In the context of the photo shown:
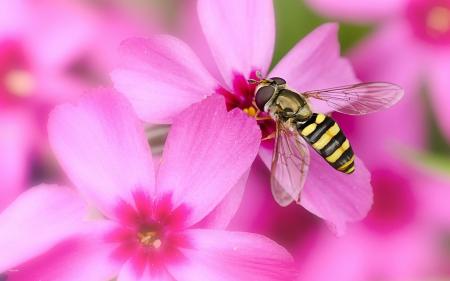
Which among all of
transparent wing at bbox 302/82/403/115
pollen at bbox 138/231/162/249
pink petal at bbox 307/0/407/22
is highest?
pink petal at bbox 307/0/407/22

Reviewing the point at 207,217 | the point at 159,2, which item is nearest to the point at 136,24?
the point at 159,2

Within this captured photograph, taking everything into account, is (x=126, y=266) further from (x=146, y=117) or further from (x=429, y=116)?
(x=429, y=116)

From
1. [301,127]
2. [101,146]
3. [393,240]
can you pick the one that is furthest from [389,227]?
[101,146]

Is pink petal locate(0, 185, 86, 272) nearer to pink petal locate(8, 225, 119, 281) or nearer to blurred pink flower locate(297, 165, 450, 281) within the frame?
pink petal locate(8, 225, 119, 281)

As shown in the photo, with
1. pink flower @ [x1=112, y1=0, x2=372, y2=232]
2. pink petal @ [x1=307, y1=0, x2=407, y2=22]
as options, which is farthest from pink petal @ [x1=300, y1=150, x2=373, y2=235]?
pink petal @ [x1=307, y1=0, x2=407, y2=22]

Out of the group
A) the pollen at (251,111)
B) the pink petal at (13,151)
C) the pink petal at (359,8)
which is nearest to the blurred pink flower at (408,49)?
the pink petal at (359,8)
